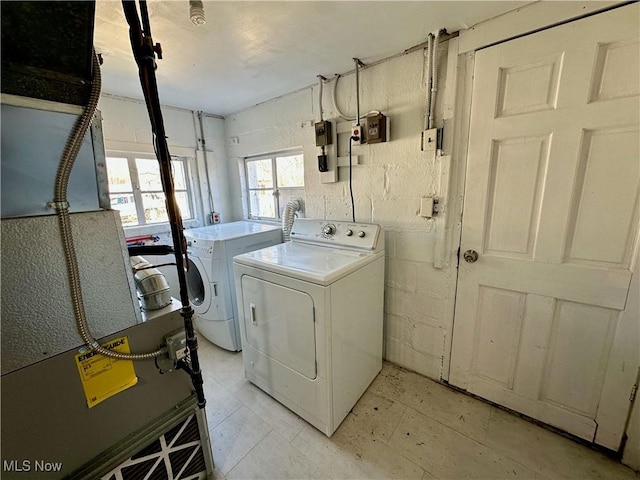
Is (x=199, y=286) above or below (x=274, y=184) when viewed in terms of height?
below

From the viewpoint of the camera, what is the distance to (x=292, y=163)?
2600 mm

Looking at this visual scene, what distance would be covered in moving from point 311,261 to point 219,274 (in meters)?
0.98

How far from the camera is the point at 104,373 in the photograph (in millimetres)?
917

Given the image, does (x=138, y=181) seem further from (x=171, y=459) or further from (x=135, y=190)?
(x=171, y=459)

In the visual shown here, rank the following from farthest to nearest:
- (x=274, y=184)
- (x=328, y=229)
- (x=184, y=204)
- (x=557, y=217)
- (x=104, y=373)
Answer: (x=184, y=204), (x=274, y=184), (x=328, y=229), (x=557, y=217), (x=104, y=373)

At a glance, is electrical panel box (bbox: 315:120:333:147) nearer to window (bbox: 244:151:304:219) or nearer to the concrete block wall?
the concrete block wall

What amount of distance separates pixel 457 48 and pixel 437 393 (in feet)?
7.25

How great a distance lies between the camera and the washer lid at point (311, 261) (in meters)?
1.38

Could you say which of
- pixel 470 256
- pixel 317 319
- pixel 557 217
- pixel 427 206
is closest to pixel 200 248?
pixel 317 319

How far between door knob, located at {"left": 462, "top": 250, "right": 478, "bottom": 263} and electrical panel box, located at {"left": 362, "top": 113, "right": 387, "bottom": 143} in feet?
Result: 3.07

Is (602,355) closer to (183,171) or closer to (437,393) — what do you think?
(437,393)

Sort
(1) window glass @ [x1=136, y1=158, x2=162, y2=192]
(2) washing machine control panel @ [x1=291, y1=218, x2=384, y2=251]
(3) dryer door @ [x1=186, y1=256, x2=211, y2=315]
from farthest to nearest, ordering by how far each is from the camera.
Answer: (1) window glass @ [x1=136, y1=158, x2=162, y2=192], (3) dryer door @ [x1=186, y1=256, x2=211, y2=315], (2) washing machine control panel @ [x1=291, y1=218, x2=384, y2=251]

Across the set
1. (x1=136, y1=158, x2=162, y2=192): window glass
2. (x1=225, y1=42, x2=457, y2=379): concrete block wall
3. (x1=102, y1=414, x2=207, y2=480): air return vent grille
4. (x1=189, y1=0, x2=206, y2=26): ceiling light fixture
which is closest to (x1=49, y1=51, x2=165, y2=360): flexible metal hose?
(x1=189, y1=0, x2=206, y2=26): ceiling light fixture

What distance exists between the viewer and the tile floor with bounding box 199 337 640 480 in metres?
1.32
